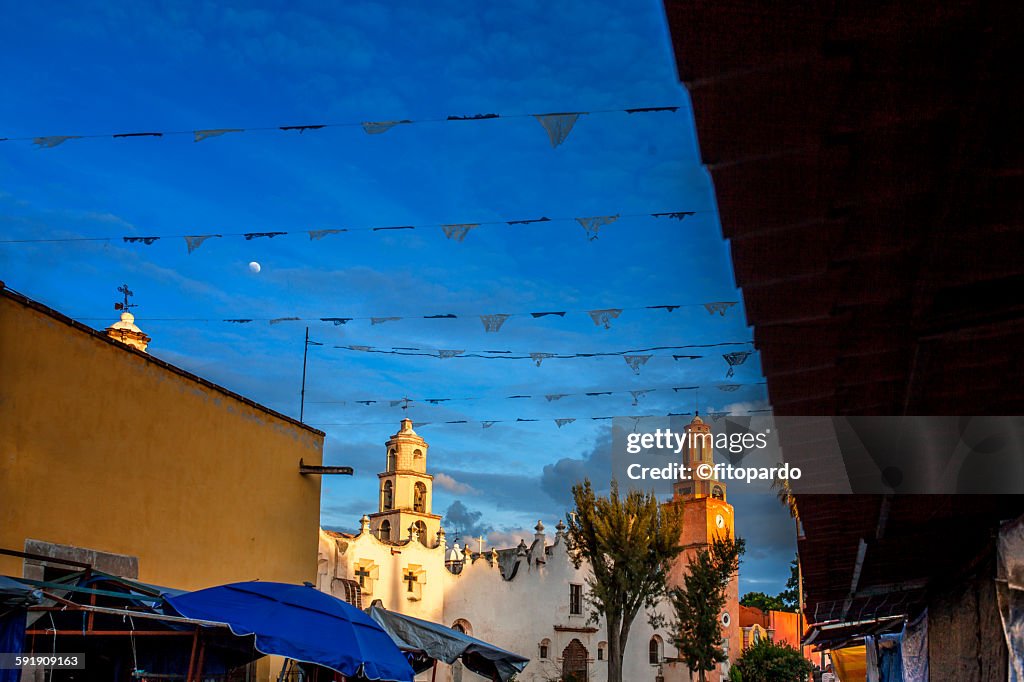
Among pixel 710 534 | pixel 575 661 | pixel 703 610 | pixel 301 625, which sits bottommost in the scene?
pixel 575 661

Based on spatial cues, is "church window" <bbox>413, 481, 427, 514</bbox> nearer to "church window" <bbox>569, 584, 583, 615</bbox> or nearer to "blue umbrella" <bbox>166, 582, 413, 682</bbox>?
"church window" <bbox>569, 584, 583, 615</bbox>

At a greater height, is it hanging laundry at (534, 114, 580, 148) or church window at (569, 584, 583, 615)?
hanging laundry at (534, 114, 580, 148)

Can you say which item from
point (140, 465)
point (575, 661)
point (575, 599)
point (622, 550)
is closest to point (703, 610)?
point (575, 599)

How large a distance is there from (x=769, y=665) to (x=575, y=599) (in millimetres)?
12935

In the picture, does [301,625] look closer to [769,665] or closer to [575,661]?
[575,661]

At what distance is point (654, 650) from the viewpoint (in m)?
40.6

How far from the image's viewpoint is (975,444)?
4.03 metres

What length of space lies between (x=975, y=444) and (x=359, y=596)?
95.9 ft

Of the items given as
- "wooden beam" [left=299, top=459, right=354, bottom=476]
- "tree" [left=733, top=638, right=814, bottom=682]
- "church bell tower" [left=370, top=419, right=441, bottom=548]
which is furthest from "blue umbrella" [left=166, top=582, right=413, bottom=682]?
"tree" [left=733, top=638, right=814, bottom=682]

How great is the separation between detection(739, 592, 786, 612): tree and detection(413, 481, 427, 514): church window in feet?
154

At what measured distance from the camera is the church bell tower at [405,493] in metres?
42.2

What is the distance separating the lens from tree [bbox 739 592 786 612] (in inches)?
3182

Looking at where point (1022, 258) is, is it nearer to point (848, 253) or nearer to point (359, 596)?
point (848, 253)

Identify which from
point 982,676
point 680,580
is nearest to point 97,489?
point 982,676
